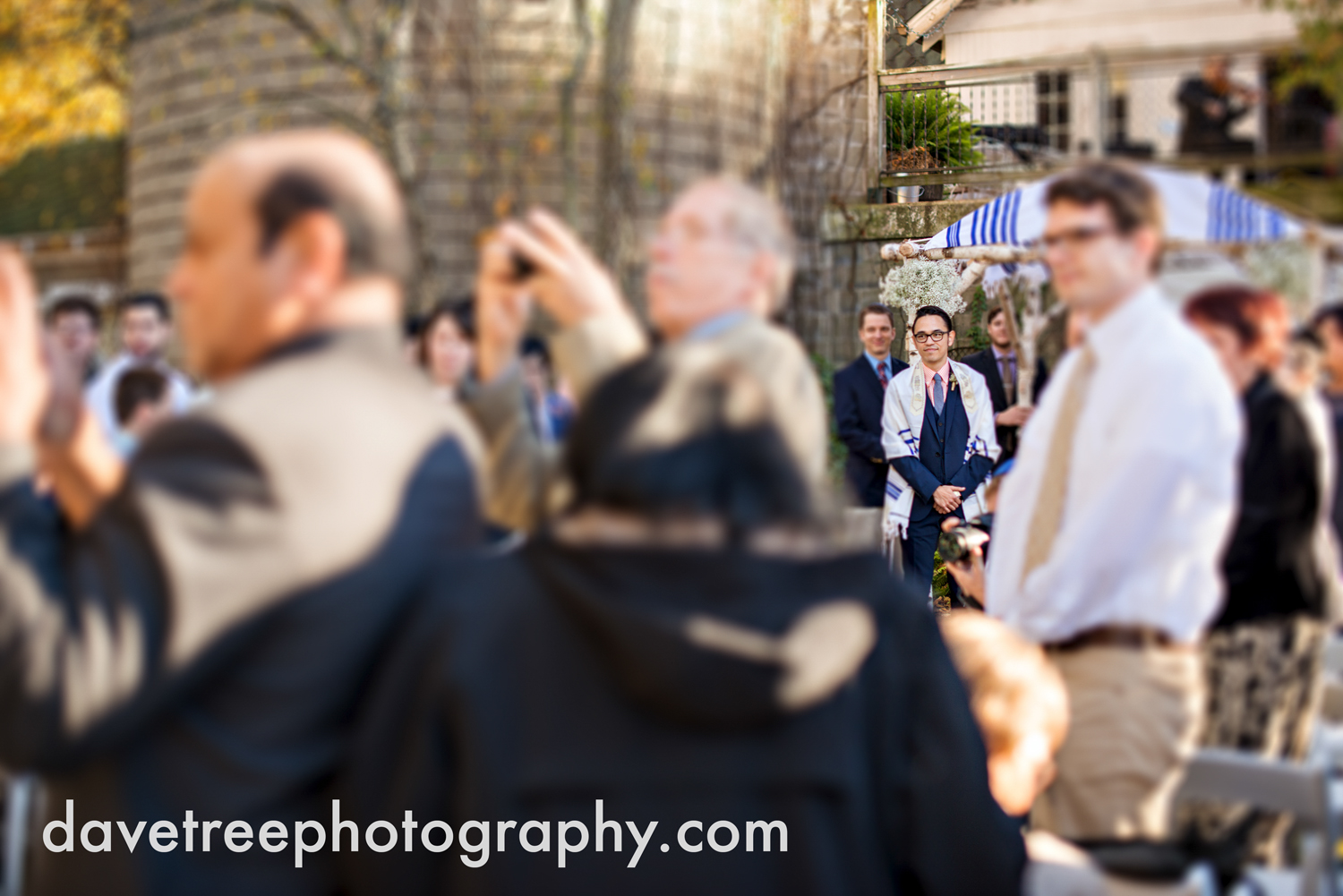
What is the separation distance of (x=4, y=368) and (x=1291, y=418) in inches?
59.1

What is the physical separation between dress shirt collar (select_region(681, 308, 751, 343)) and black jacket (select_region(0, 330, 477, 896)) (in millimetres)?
554

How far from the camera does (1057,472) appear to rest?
1.82 metres

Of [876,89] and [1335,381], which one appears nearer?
[1335,381]

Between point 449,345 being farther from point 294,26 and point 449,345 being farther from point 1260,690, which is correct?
point 294,26

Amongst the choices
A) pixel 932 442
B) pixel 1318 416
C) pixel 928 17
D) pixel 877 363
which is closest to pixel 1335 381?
pixel 1318 416

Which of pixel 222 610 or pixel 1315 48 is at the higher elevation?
pixel 1315 48

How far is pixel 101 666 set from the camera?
1.23 metres

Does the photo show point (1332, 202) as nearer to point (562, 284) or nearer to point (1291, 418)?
point (1291, 418)

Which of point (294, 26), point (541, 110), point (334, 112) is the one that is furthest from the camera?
point (294, 26)

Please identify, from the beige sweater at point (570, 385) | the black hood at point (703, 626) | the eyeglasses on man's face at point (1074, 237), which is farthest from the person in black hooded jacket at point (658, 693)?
the eyeglasses on man's face at point (1074, 237)

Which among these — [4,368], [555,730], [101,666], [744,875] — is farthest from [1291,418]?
[4,368]

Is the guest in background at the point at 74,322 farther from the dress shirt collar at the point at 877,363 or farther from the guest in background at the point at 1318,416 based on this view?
the guest in background at the point at 1318,416

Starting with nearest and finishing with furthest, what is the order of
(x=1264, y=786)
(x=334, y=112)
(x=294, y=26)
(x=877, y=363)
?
(x=1264, y=786)
(x=877, y=363)
(x=334, y=112)
(x=294, y=26)

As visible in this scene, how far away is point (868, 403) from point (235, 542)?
4.93 ft
